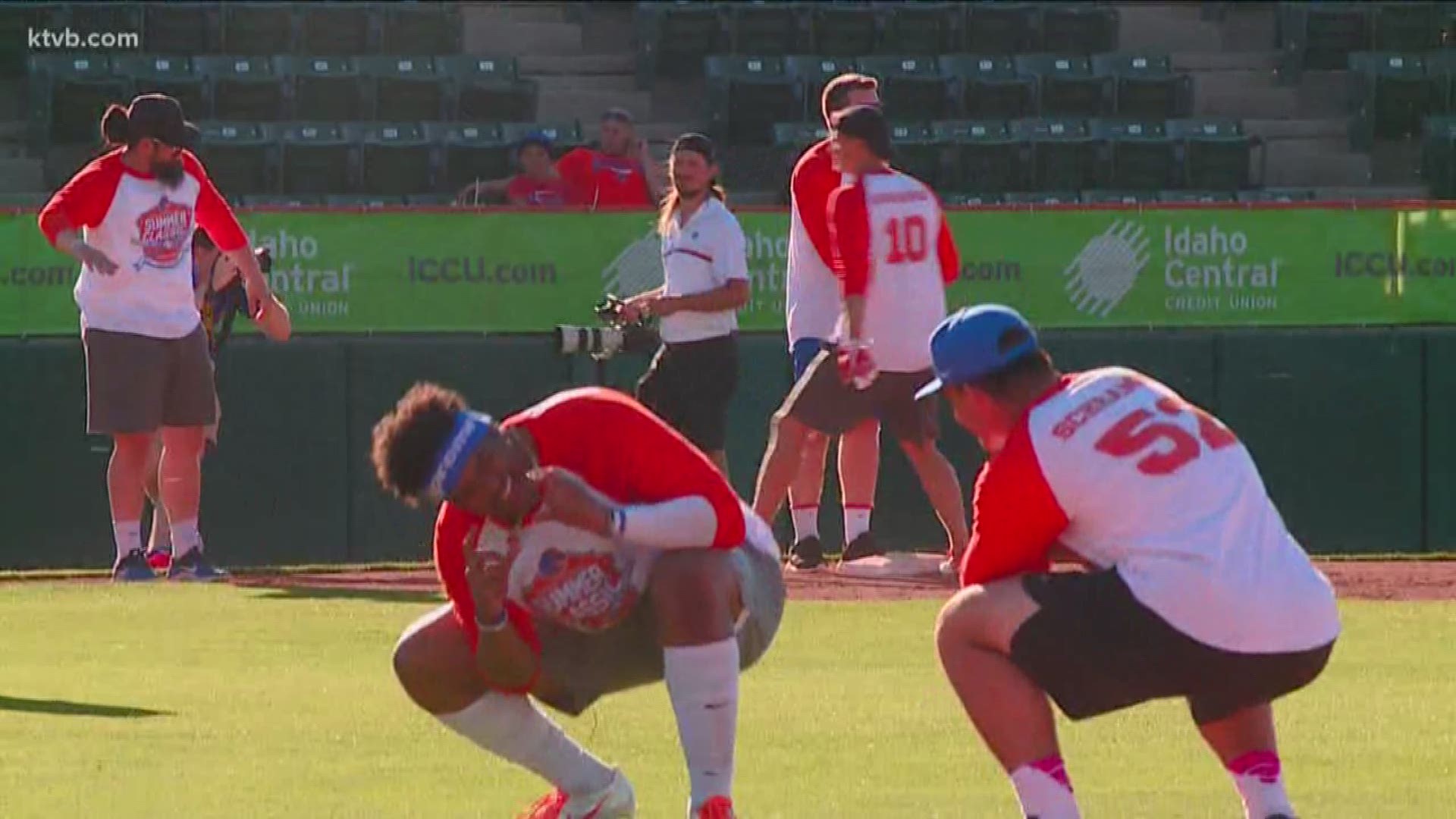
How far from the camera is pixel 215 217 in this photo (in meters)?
12.0

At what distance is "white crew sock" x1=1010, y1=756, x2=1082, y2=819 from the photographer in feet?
18.3

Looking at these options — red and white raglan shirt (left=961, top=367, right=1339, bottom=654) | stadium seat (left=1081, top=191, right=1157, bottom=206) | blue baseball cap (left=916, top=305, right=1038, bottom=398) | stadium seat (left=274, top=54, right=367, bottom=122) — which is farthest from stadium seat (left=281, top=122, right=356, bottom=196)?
red and white raglan shirt (left=961, top=367, right=1339, bottom=654)

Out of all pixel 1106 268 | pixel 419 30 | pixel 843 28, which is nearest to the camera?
pixel 1106 268

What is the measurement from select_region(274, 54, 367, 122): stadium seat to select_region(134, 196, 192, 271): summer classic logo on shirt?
864cm

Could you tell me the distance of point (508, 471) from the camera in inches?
220

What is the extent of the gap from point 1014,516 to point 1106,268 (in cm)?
1037

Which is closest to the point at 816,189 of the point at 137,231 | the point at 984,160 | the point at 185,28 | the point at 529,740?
the point at 137,231

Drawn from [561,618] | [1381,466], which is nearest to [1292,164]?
[1381,466]

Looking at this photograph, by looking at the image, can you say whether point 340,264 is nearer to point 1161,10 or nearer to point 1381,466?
point 1381,466

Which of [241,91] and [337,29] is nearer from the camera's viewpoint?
[241,91]

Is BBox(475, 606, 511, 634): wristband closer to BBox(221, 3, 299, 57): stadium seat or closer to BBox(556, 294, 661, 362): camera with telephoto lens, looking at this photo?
BBox(556, 294, 661, 362): camera with telephoto lens

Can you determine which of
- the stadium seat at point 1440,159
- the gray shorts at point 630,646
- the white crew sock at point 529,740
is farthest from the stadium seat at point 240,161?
the white crew sock at point 529,740

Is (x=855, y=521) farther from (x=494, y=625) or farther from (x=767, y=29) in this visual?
(x=767, y=29)

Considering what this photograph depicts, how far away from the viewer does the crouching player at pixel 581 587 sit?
5.71 metres
